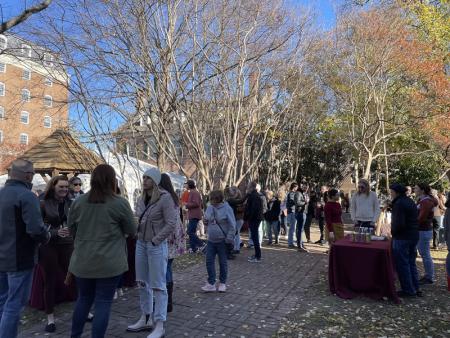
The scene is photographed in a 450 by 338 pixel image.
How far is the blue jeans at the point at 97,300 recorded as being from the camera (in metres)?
3.68

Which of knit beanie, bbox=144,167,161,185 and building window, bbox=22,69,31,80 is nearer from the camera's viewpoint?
knit beanie, bbox=144,167,161,185

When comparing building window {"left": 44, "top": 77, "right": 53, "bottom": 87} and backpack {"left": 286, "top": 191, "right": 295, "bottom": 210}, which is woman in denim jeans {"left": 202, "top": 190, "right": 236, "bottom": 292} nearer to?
backpack {"left": 286, "top": 191, "right": 295, "bottom": 210}

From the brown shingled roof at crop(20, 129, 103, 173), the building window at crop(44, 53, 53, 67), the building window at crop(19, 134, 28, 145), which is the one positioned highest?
the building window at crop(19, 134, 28, 145)

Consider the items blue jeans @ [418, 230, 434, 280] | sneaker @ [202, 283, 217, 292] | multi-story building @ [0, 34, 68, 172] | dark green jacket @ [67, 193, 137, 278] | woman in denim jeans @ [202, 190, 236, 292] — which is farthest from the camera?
multi-story building @ [0, 34, 68, 172]

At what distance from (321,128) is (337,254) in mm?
16998

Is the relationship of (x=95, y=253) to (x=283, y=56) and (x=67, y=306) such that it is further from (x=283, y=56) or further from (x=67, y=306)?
(x=283, y=56)

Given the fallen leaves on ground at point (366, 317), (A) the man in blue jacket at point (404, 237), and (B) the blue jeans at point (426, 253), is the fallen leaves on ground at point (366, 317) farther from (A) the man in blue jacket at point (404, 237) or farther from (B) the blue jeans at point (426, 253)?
(B) the blue jeans at point (426, 253)

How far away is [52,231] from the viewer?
4.77 meters

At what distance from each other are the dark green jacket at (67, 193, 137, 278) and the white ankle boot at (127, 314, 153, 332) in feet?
4.16

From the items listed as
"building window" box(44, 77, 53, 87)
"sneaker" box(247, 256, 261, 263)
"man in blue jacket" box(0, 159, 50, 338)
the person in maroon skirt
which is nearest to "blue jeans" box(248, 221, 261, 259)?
"sneaker" box(247, 256, 261, 263)

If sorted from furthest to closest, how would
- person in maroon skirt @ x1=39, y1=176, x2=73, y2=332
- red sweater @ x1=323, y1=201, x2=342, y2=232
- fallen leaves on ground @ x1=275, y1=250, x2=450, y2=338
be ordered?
red sweater @ x1=323, y1=201, x2=342, y2=232
fallen leaves on ground @ x1=275, y1=250, x2=450, y2=338
person in maroon skirt @ x1=39, y1=176, x2=73, y2=332

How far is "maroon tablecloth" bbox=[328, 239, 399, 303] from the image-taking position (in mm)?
6172

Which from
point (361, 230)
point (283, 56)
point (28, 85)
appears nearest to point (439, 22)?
point (283, 56)

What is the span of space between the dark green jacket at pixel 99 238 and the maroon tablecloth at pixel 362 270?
13.0 ft
